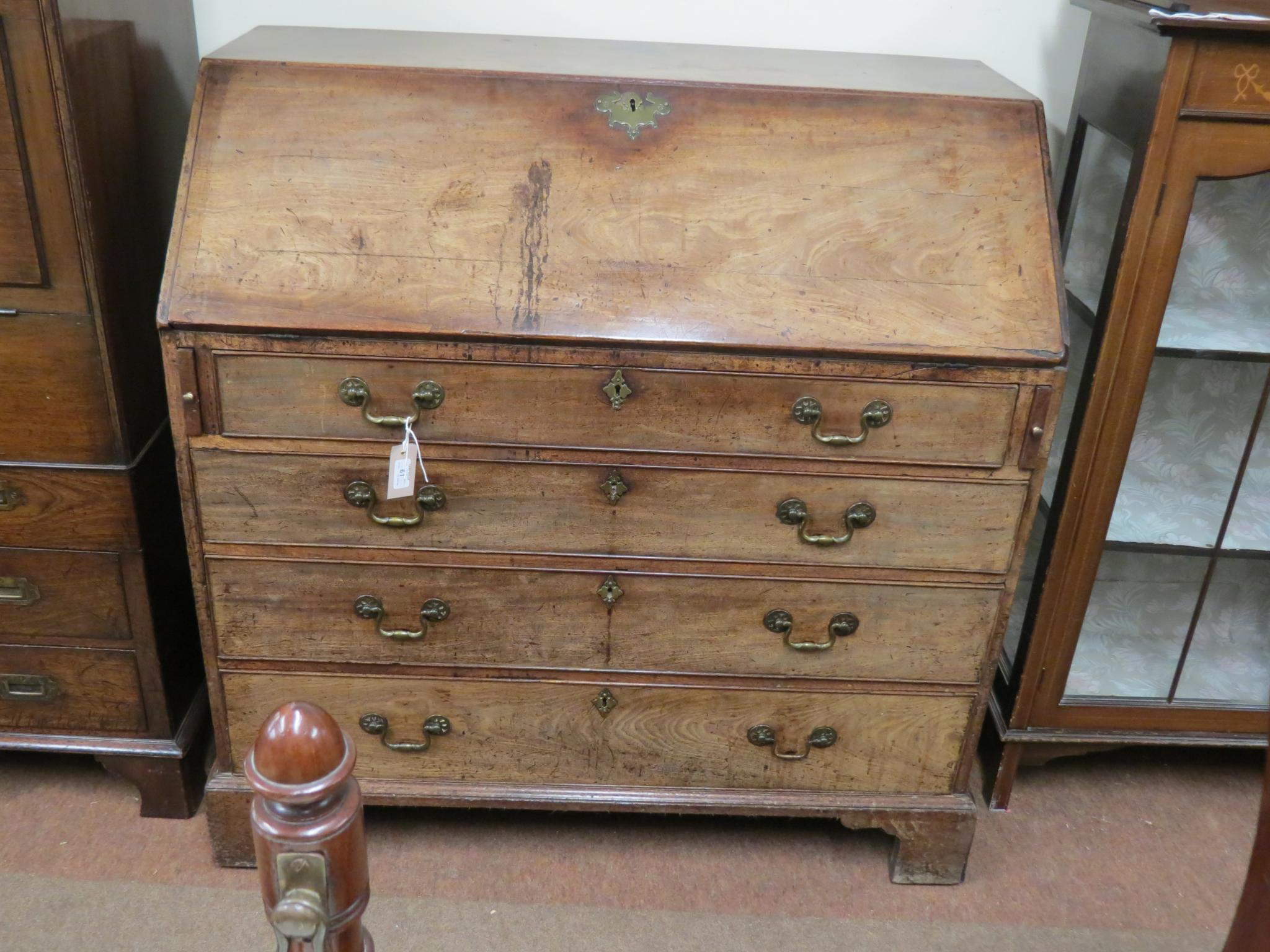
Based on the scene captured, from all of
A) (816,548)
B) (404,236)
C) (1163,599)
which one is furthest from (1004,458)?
(404,236)

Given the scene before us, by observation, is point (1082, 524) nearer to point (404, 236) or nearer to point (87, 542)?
point (404, 236)

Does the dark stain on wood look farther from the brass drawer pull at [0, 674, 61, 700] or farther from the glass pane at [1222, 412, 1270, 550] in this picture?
the glass pane at [1222, 412, 1270, 550]

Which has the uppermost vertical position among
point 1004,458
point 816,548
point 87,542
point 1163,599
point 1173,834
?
point 1004,458

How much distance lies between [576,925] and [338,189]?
1233mm

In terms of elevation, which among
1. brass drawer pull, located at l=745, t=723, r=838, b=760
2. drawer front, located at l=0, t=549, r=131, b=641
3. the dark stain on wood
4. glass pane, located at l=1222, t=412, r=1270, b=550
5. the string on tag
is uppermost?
the dark stain on wood

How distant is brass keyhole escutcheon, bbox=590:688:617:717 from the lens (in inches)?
67.5

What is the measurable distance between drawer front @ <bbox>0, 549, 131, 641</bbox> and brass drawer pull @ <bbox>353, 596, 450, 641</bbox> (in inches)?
17.6

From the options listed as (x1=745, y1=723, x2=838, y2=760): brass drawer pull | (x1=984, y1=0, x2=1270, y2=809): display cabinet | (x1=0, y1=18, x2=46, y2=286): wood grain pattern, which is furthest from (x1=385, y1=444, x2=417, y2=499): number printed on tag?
(x1=984, y1=0, x2=1270, y2=809): display cabinet

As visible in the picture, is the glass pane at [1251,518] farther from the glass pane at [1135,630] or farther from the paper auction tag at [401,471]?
the paper auction tag at [401,471]

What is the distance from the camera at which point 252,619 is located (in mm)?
1632

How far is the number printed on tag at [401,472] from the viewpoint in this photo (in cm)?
148

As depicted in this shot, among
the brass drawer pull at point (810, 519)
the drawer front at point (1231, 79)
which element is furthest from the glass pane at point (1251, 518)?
the brass drawer pull at point (810, 519)

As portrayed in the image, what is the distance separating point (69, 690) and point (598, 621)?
955mm

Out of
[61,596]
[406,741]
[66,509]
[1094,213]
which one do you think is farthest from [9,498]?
[1094,213]
